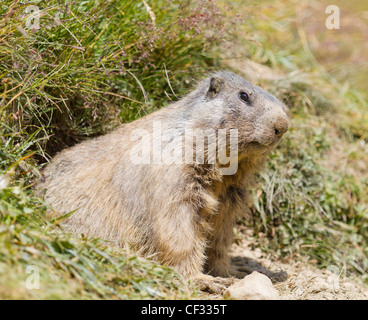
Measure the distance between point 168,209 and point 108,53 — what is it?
209cm

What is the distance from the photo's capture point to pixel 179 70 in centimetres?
581

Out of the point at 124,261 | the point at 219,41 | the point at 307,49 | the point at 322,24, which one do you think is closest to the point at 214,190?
the point at 124,261

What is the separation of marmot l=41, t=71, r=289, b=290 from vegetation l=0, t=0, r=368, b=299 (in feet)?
1.46

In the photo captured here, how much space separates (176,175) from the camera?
4246mm

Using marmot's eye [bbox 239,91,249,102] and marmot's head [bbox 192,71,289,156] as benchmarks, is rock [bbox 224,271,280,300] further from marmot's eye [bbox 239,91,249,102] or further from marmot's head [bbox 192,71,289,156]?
marmot's eye [bbox 239,91,249,102]

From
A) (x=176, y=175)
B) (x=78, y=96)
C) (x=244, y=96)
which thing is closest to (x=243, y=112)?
(x=244, y=96)

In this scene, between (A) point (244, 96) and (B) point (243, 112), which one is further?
(A) point (244, 96)

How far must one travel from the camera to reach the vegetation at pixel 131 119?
331 cm

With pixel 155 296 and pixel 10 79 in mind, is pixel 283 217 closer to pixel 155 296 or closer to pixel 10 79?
pixel 155 296

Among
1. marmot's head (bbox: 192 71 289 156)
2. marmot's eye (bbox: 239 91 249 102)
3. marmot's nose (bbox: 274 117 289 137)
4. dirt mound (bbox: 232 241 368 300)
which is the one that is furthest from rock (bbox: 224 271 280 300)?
marmot's eye (bbox: 239 91 249 102)

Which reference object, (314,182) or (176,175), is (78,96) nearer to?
(176,175)

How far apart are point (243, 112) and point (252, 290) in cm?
162

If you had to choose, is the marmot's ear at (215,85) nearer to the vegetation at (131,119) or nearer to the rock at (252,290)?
the vegetation at (131,119)

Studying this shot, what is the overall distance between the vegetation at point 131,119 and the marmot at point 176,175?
446 mm
